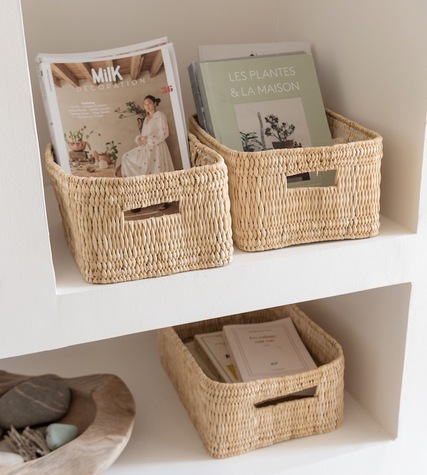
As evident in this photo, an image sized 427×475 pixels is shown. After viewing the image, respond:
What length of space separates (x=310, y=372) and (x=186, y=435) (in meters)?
0.26

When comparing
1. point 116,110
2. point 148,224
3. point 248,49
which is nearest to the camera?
point 148,224

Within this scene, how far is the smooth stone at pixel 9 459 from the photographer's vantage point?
3.96 ft

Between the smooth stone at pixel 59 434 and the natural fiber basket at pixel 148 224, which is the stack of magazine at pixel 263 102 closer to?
the natural fiber basket at pixel 148 224

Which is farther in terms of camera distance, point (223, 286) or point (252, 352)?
point (252, 352)

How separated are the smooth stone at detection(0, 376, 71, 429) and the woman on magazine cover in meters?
0.46

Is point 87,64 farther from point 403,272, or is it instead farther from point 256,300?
point 403,272

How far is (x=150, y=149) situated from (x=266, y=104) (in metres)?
0.22

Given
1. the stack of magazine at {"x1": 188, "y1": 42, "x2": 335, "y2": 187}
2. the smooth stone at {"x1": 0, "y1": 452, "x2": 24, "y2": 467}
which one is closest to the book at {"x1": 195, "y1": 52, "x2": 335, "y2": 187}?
the stack of magazine at {"x1": 188, "y1": 42, "x2": 335, "y2": 187}

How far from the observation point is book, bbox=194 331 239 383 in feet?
4.53

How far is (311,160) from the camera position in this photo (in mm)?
1138

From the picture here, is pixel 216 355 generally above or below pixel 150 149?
below

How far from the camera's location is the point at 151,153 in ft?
3.95

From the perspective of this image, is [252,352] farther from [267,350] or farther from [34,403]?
[34,403]

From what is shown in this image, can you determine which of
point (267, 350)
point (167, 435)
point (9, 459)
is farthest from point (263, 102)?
point (9, 459)
